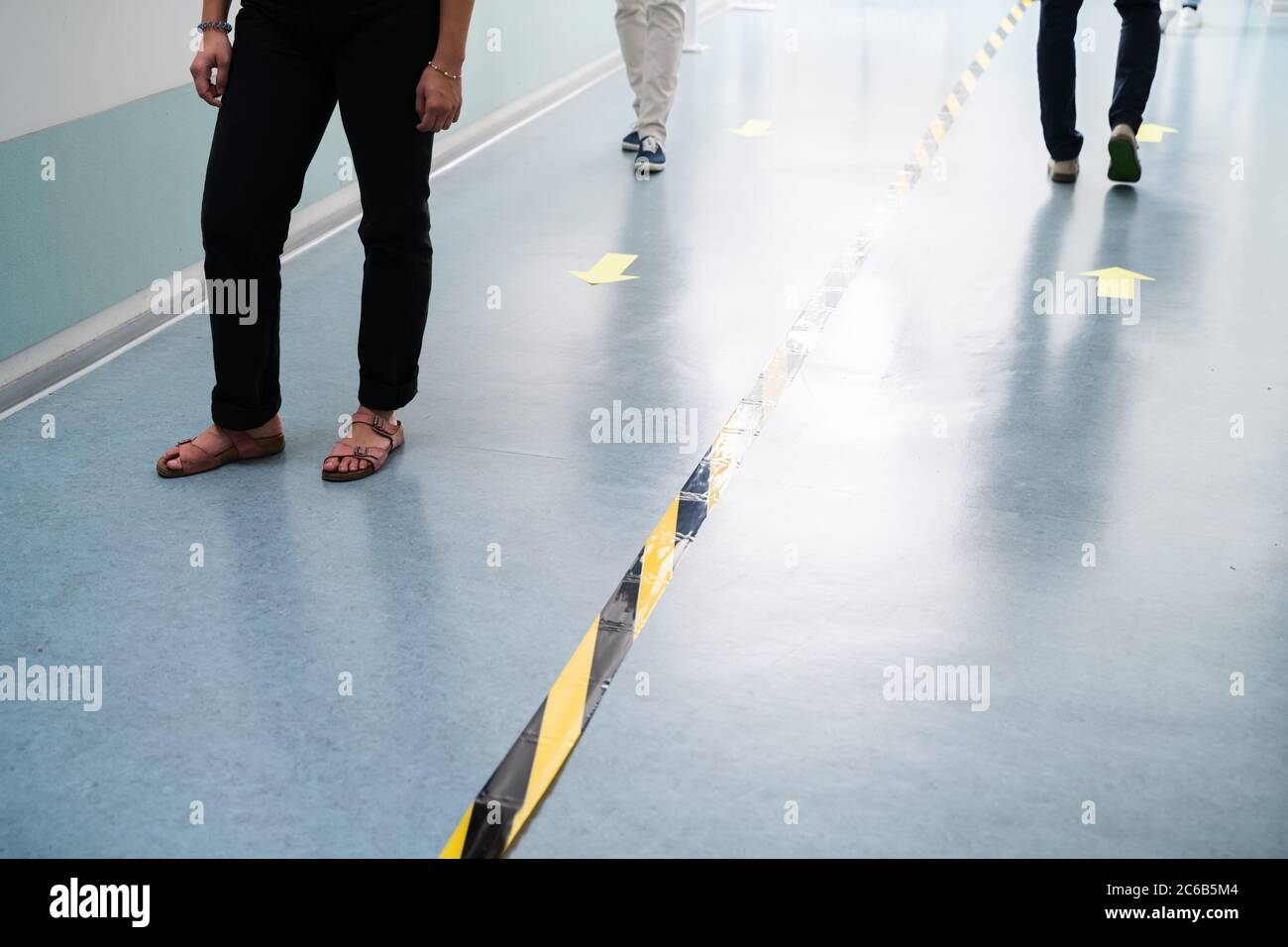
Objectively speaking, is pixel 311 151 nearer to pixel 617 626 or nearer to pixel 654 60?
pixel 617 626

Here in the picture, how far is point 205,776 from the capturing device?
2068 mm

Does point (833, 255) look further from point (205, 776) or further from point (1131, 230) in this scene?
point (205, 776)

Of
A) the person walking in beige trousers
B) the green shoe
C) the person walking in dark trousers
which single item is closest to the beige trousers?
the person walking in beige trousers

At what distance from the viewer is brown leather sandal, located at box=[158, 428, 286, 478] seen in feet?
9.94

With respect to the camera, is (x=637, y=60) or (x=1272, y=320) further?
(x=637, y=60)

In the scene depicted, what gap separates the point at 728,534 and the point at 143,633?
3.91 ft

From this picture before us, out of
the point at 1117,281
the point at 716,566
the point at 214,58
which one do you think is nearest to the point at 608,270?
the point at 1117,281

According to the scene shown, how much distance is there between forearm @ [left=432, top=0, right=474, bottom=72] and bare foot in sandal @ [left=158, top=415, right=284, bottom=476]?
0.96 metres

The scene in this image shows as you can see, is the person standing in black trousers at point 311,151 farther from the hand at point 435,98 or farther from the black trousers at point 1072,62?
the black trousers at point 1072,62

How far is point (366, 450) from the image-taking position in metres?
3.07

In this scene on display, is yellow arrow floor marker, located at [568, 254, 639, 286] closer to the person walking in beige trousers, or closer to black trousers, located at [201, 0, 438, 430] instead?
the person walking in beige trousers

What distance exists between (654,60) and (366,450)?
3.20 metres

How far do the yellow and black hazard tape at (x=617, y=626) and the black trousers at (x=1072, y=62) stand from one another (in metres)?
1.58
